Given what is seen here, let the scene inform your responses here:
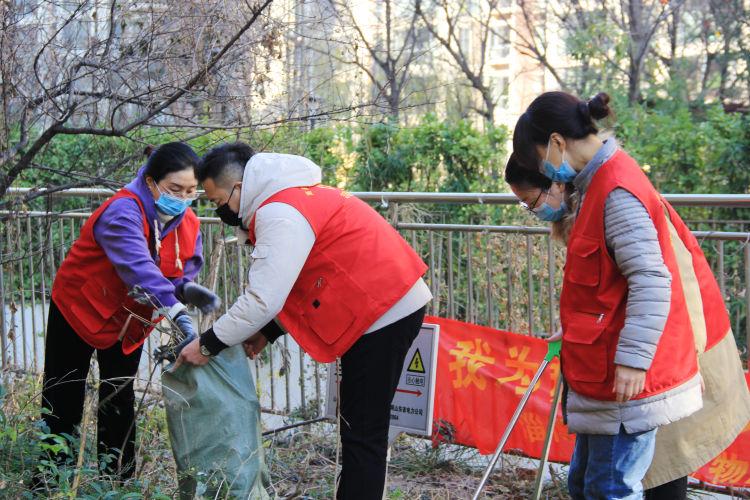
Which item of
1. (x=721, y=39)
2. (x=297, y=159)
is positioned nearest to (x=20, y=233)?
(x=297, y=159)

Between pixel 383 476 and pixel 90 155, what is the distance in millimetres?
2837

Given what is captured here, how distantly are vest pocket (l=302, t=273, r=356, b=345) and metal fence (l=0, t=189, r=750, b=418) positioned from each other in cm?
109

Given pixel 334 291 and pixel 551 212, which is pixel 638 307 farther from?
pixel 334 291

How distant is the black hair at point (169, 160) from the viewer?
147 inches

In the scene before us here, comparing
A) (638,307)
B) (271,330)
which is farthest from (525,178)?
(271,330)

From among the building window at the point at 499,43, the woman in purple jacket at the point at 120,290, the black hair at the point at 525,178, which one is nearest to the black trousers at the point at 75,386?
the woman in purple jacket at the point at 120,290

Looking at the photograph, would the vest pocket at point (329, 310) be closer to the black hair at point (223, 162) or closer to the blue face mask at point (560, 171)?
the black hair at point (223, 162)

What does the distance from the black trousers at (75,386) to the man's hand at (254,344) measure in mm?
626

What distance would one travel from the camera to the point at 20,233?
554 cm

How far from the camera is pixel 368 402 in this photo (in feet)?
10.5

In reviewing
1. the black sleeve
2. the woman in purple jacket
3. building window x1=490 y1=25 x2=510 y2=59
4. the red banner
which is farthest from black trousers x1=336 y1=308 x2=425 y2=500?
building window x1=490 y1=25 x2=510 y2=59

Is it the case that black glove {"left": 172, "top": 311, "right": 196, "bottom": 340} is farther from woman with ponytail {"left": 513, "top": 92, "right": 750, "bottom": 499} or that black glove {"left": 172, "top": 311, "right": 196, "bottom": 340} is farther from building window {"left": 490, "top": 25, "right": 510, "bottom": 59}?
building window {"left": 490, "top": 25, "right": 510, "bottom": 59}

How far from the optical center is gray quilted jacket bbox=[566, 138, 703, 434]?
8.36ft

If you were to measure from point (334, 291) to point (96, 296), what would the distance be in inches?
48.5
